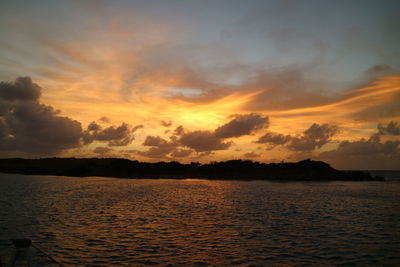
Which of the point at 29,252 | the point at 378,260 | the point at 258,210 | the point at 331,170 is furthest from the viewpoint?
the point at 331,170

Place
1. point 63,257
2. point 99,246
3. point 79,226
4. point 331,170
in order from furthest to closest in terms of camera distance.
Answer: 1. point 331,170
2. point 79,226
3. point 99,246
4. point 63,257

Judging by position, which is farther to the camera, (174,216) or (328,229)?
(174,216)

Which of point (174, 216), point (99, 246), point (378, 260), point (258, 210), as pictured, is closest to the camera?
point (378, 260)

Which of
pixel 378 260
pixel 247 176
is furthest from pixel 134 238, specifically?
pixel 247 176

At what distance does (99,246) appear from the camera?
26.1 metres

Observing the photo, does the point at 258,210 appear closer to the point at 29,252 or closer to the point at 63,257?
the point at 63,257

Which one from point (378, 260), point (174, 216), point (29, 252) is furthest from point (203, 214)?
point (29, 252)

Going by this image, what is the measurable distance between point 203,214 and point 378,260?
980 inches

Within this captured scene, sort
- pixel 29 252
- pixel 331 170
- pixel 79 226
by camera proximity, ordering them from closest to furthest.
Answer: pixel 29 252, pixel 79 226, pixel 331 170

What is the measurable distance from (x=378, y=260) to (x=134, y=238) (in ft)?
68.5

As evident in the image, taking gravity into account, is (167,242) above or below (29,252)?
below

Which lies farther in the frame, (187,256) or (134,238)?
(134,238)

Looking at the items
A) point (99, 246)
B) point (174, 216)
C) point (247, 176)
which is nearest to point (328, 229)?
point (174, 216)

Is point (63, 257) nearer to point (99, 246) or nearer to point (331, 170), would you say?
point (99, 246)
